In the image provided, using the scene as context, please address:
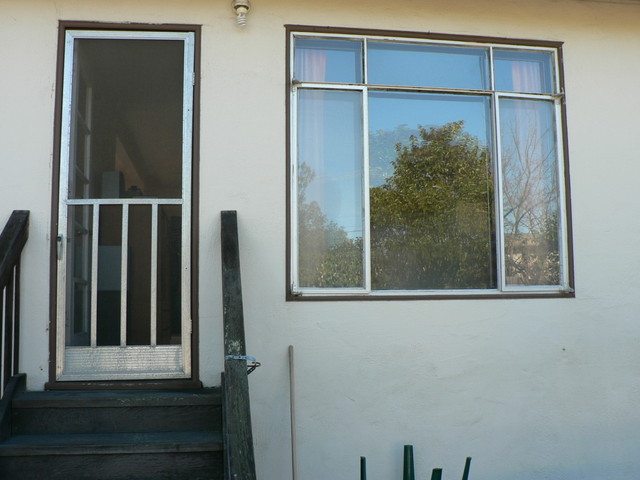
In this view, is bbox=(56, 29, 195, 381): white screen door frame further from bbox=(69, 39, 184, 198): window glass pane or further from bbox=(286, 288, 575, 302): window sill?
bbox=(286, 288, 575, 302): window sill

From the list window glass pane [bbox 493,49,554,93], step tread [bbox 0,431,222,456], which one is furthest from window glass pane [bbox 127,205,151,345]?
window glass pane [bbox 493,49,554,93]

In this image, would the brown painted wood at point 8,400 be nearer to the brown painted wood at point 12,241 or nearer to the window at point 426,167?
the brown painted wood at point 12,241

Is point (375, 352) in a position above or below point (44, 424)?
above

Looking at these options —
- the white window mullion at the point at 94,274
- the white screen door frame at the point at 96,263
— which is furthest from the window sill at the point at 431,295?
the white window mullion at the point at 94,274

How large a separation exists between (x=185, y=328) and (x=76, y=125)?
1.40m

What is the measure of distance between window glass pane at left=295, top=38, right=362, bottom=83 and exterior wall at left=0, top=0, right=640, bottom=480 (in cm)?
13

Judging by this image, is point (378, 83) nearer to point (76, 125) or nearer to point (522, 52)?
point (522, 52)

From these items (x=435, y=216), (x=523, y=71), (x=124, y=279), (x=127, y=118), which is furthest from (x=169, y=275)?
(x=523, y=71)

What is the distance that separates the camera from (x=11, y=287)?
3602 millimetres

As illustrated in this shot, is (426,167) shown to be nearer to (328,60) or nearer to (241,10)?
(328,60)

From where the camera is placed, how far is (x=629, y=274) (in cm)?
427

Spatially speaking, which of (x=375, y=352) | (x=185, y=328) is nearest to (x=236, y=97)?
(x=185, y=328)

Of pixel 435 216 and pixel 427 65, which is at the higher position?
pixel 427 65

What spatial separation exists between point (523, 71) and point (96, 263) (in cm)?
302
